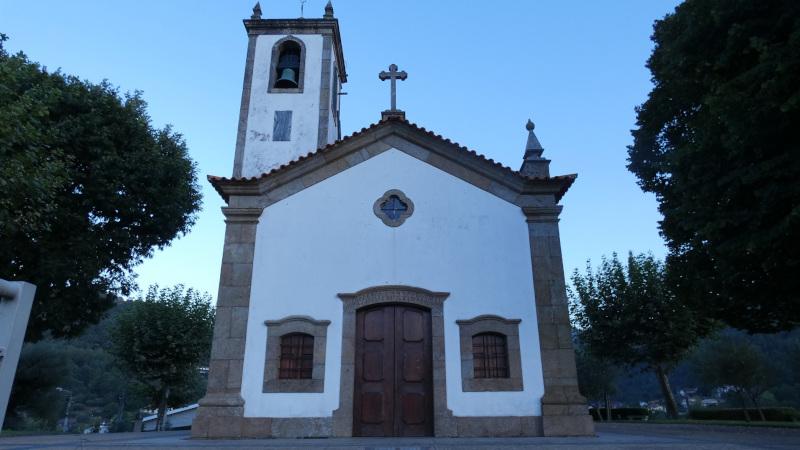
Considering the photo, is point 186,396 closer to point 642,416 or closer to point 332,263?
point 332,263

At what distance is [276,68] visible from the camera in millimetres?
18844

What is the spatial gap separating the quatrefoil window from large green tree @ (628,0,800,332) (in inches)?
244

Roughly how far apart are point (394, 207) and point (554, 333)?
4521 millimetres

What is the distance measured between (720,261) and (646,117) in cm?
650

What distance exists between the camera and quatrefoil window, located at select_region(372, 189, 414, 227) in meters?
11.5

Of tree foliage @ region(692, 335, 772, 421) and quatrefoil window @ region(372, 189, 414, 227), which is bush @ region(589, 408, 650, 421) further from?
quatrefoil window @ region(372, 189, 414, 227)

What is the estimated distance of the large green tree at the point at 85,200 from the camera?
557 inches

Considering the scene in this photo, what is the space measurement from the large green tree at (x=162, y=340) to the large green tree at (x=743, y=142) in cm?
1899

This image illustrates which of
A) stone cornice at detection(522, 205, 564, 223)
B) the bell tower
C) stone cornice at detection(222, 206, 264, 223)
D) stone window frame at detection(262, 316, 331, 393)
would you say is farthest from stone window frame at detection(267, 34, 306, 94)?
stone cornice at detection(522, 205, 564, 223)

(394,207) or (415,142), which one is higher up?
(415,142)

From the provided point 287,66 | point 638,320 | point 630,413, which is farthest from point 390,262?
point 630,413

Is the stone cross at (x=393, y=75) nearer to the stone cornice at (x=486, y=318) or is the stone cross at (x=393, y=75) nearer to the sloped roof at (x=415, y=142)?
the sloped roof at (x=415, y=142)

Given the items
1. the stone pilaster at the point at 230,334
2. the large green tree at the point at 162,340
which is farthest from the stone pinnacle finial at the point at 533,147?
the large green tree at the point at 162,340

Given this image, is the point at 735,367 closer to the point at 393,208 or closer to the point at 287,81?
the point at 393,208
